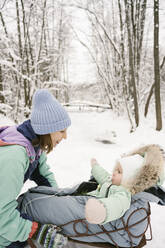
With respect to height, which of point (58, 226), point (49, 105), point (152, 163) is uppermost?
point (49, 105)

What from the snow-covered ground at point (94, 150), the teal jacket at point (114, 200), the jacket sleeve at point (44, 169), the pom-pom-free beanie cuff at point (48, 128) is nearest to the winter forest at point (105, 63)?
the snow-covered ground at point (94, 150)

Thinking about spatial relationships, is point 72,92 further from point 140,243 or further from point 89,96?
point 140,243

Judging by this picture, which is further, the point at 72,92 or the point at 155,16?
the point at 72,92

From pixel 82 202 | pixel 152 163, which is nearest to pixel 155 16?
pixel 152 163

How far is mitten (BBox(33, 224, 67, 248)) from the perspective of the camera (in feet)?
4.05

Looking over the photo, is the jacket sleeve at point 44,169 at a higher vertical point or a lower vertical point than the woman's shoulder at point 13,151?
lower

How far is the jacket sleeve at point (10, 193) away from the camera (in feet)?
3.51

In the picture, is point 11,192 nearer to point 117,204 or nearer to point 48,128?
point 48,128

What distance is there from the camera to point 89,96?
29641mm

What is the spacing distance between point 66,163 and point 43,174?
220 centimetres

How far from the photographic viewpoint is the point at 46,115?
127 centimetres

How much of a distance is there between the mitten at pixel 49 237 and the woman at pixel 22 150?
0.05 meters

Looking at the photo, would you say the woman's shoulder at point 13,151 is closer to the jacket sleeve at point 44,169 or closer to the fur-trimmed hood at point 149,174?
the jacket sleeve at point 44,169

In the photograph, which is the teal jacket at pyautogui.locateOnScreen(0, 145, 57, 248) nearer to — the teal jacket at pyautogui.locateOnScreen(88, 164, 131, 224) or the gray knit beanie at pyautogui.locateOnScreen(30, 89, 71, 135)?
the gray knit beanie at pyautogui.locateOnScreen(30, 89, 71, 135)
